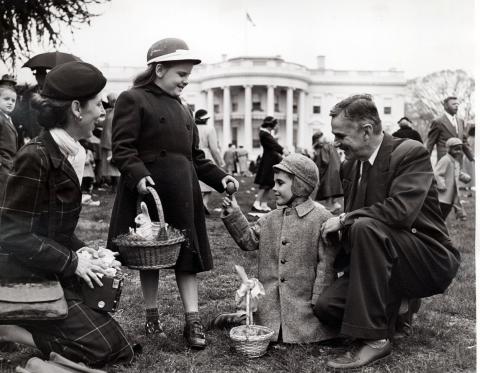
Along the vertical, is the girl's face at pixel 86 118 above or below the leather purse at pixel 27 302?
above

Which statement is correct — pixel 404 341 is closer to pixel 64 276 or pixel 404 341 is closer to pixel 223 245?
pixel 64 276

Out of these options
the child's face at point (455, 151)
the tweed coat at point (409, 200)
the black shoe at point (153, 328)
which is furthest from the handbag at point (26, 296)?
the child's face at point (455, 151)

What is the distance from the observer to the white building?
169 ft

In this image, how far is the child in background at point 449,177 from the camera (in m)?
7.77

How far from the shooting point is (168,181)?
3422 millimetres

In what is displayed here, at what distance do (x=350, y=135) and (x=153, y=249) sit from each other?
140 cm

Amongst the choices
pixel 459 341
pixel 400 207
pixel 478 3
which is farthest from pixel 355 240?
pixel 478 3

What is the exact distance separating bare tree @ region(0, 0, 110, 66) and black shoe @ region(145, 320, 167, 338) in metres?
4.42

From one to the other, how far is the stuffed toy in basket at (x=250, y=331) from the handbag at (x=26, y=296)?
102 centimetres

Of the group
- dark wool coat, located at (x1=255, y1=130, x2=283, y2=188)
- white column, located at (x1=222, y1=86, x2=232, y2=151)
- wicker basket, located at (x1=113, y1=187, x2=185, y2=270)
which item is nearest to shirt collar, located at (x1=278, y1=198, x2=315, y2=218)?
wicker basket, located at (x1=113, y1=187, x2=185, y2=270)

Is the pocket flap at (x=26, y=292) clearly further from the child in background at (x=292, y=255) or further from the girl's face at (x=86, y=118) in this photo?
the child in background at (x=292, y=255)

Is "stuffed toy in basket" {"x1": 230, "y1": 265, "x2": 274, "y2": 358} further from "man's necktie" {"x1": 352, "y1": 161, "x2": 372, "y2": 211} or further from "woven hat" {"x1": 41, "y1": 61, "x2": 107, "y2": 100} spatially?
"woven hat" {"x1": 41, "y1": 61, "x2": 107, "y2": 100}

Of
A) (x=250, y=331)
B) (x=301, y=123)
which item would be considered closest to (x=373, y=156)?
(x=250, y=331)

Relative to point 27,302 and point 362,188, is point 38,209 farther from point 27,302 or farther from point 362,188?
point 362,188
